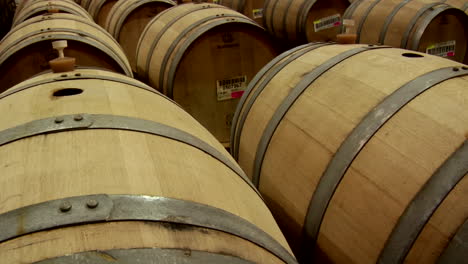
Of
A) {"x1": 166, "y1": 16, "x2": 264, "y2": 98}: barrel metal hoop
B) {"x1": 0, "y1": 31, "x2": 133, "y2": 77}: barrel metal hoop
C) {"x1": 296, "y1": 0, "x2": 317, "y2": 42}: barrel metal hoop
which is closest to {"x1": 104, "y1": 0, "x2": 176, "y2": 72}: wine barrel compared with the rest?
{"x1": 296, "y1": 0, "x2": 317, "y2": 42}: barrel metal hoop

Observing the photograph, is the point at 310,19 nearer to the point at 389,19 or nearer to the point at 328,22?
the point at 328,22

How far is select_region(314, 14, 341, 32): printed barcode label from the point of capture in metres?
5.33

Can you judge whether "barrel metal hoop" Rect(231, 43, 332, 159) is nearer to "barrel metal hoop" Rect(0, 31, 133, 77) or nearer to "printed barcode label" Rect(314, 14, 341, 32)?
"barrel metal hoop" Rect(0, 31, 133, 77)

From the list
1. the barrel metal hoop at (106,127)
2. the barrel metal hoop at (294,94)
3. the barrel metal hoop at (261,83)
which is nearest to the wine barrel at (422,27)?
the barrel metal hoop at (261,83)

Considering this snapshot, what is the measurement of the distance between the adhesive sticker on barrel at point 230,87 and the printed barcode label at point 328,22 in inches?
71.2

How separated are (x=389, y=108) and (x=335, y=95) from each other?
0.33m

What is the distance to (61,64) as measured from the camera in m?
2.17

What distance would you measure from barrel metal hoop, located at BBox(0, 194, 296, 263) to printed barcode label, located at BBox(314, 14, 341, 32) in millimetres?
4480

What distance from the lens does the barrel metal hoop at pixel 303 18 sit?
5.14 m

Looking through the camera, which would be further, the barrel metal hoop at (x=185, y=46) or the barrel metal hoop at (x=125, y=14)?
the barrel metal hoop at (x=125, y=14)

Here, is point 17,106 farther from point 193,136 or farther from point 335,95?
point 335,95

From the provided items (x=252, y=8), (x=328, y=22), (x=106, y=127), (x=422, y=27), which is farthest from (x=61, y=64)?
(x=252, y=8)

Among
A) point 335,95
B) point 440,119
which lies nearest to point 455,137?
point 440,119

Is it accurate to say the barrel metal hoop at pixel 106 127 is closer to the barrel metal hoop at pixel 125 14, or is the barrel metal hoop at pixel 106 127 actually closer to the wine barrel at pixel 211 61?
the wine barrel at pixel 211 61
